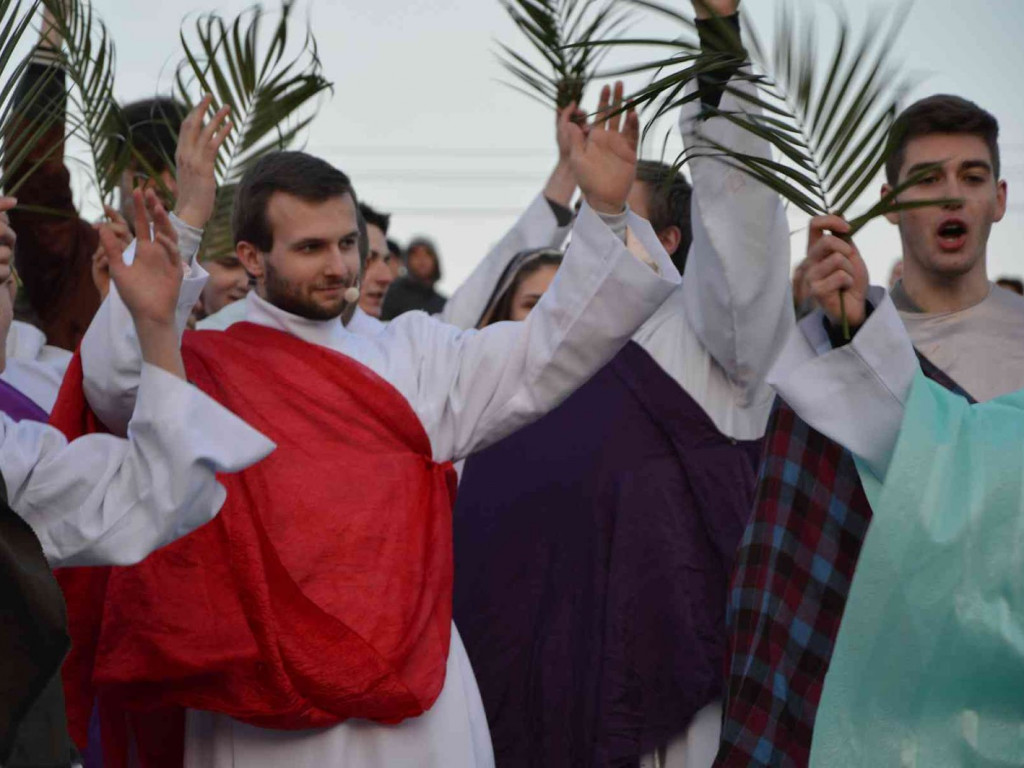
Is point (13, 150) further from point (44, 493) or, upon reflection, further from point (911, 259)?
point (911, 259)

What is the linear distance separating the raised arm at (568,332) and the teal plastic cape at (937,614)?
1.05 metres

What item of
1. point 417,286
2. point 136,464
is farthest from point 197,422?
point 417,286

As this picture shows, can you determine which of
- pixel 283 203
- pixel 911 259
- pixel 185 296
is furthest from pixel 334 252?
pixel 911 259

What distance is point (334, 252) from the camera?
4375 millimetres

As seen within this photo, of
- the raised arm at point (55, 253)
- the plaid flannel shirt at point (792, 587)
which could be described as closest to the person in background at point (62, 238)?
the raised arm at point (55, 253)

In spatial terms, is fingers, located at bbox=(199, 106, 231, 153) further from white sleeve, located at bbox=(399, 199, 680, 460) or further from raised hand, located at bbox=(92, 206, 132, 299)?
white sleeve, located at bbox=(399, 199, 680, 460)

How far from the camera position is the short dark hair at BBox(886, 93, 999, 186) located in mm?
4340

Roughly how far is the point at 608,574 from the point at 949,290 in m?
1.30

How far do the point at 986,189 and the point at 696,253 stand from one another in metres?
0.86

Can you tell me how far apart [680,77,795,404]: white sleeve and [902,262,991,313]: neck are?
1.73ft

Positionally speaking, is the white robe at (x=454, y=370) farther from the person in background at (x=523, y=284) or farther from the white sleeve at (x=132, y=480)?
the person in background at (x=523, y=284)

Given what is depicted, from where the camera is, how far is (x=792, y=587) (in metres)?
3.80

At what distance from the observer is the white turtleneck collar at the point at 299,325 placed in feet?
14.4

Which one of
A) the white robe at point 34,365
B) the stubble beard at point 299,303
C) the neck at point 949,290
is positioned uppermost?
the neck at point 949,290
